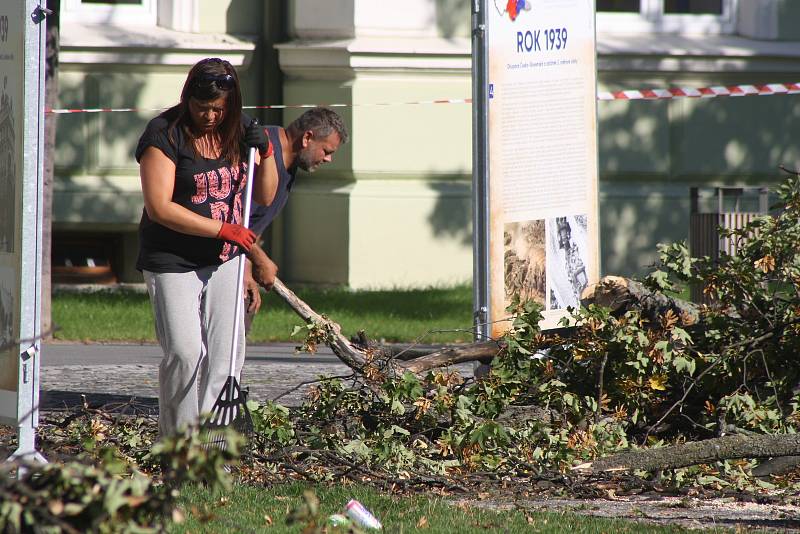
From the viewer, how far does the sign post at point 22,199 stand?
5.43 m

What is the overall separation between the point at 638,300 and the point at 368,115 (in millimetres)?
7679

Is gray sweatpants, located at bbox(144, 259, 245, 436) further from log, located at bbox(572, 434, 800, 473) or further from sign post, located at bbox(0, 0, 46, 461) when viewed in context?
log, located at bbox(572, 434, 800, 473)

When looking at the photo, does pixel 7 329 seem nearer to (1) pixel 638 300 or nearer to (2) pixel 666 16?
(1) pixel 638 300

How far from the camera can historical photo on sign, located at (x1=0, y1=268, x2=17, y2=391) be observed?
18.1 feet

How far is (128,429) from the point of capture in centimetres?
655

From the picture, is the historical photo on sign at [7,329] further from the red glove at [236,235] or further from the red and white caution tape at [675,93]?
the red and white caution tape at [675,93]

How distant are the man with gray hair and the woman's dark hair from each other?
0.42 meters

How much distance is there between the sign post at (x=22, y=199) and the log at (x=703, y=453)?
7.14 feet

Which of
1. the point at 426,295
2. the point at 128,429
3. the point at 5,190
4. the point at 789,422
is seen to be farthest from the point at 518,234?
the point at 426,295

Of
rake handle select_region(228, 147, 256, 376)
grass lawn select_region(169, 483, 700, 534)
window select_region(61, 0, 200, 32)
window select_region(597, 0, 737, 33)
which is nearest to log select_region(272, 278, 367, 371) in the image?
rake handle select_region(228, 147, 256, 376)

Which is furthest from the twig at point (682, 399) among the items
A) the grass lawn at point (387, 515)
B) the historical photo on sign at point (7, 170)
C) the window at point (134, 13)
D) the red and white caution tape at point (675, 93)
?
the window at point (134, 13)

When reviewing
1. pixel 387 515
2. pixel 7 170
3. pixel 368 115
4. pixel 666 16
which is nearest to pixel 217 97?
pixel 7 170

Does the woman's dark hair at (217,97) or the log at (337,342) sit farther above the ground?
the woman's dark hair at (217,97)

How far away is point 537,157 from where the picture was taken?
779 cm
